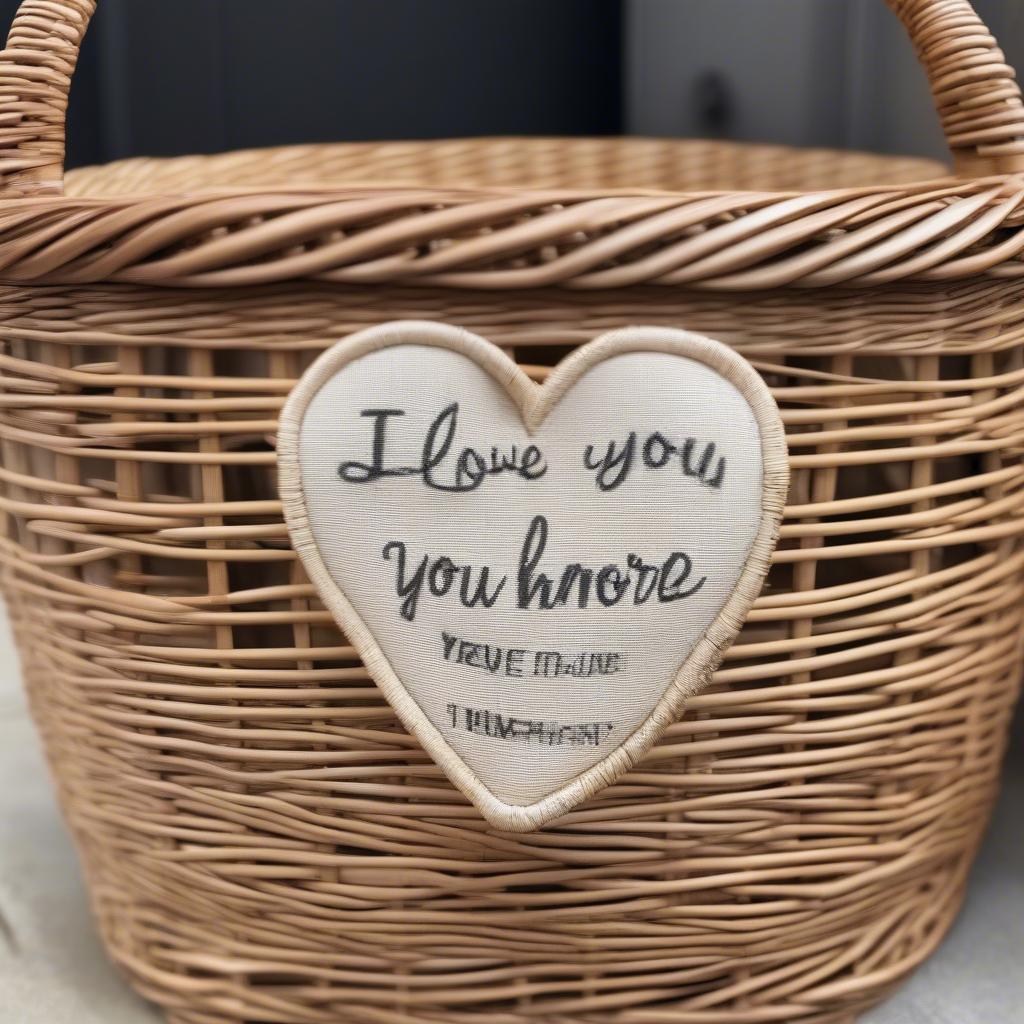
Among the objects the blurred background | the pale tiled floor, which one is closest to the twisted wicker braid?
the pale tiled floor

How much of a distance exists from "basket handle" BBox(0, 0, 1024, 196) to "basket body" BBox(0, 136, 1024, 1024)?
0.08 meters

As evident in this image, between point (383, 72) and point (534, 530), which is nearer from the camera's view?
point (534, 530)

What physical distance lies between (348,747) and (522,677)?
4.2 inches

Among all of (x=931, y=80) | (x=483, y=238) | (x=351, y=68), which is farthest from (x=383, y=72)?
(x=483, y=238)

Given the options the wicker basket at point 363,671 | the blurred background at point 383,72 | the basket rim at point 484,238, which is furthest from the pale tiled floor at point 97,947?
the blurred background at point 383,72

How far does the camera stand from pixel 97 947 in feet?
2.24

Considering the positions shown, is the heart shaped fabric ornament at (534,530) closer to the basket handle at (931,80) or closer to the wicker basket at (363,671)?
the wicker basket at (363,671)

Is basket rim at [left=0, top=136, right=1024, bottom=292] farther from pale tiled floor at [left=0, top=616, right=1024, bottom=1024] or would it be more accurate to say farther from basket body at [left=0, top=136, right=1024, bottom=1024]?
pale tiled floor at [left=0, top=616, right=1024, bottom=1024]

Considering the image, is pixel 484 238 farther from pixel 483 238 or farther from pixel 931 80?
pixel 931 80

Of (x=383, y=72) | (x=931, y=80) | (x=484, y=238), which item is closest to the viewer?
(x=484, y=238)

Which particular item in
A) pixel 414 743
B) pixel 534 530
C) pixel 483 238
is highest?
pixel 483 238

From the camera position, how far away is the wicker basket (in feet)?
1.48

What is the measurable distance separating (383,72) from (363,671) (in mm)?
1066

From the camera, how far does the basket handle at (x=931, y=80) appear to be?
0.51m
